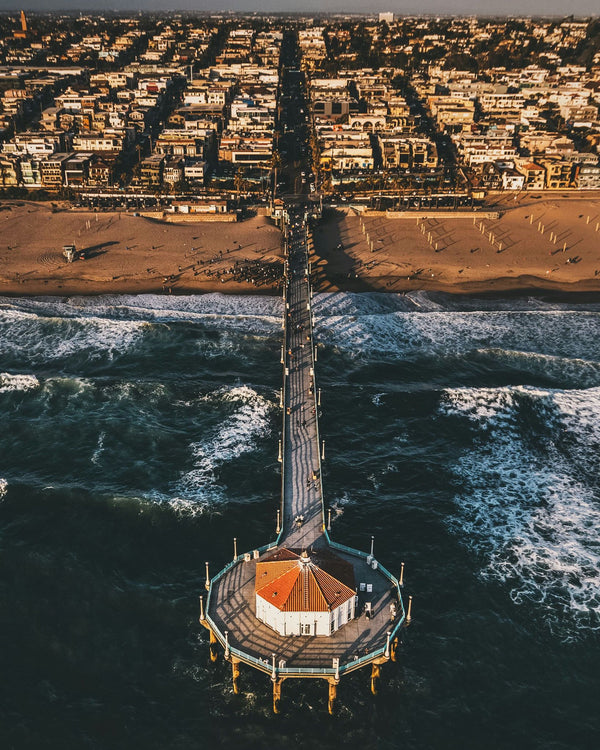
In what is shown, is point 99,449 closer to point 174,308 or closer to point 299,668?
point 299,668

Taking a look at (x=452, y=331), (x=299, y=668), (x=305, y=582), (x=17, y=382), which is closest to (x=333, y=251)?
(x=452, y=331)

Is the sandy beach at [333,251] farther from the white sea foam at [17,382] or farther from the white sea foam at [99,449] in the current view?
the white sea foam at [99,449]

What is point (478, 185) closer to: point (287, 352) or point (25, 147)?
point (287, 352)

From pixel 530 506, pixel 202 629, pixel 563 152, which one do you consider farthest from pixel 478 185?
pixel 202 629

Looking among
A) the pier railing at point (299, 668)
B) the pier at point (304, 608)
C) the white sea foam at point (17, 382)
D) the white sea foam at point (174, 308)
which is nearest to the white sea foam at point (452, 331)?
the white sea foam at point (174, 308)

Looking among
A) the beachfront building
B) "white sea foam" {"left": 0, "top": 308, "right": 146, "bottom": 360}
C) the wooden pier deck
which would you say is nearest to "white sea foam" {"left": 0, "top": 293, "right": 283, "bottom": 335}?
"white sea foam" {"left": 0, "top": 308, "right": 146, "bottom": 360}

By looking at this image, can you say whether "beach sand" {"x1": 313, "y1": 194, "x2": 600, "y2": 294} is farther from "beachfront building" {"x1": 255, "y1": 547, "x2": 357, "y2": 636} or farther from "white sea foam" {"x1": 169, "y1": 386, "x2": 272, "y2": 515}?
"beachfront building" {"x1": 255, "y1": 547, "x2": 357, "y2": 636}
